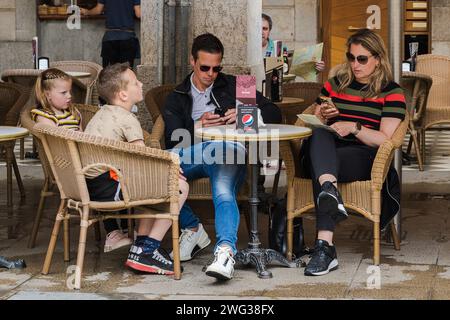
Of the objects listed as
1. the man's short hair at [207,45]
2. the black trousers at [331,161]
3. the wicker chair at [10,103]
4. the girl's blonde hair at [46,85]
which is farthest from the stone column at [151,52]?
the black trousers at [331,161]

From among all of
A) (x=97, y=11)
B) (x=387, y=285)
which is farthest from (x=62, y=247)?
(x=97, y=11)

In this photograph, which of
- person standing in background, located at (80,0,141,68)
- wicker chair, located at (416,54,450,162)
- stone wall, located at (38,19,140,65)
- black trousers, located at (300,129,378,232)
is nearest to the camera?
black trousers, located at (300,129,378,232)

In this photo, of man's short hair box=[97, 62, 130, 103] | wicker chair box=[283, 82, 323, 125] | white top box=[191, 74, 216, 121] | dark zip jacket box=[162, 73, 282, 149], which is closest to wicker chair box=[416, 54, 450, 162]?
wicker chair box=[283, 82, 323, 125]

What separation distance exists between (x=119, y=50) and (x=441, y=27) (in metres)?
4.17

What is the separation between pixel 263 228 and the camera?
24.1ft

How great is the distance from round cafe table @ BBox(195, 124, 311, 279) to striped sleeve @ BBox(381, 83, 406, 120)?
46 centimetres

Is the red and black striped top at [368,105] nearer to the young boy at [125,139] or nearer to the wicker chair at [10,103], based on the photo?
the young boy at [125,139]

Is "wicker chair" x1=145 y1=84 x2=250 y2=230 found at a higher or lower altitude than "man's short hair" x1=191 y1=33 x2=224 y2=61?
lower

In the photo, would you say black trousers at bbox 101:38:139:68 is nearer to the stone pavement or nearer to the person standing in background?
the person standing in background

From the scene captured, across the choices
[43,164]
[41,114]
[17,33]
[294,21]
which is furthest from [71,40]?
[41,114]

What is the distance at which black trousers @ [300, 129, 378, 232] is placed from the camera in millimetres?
6078

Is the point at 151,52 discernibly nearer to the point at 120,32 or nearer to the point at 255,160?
the point at 255,160

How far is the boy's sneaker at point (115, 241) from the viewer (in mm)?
6480
